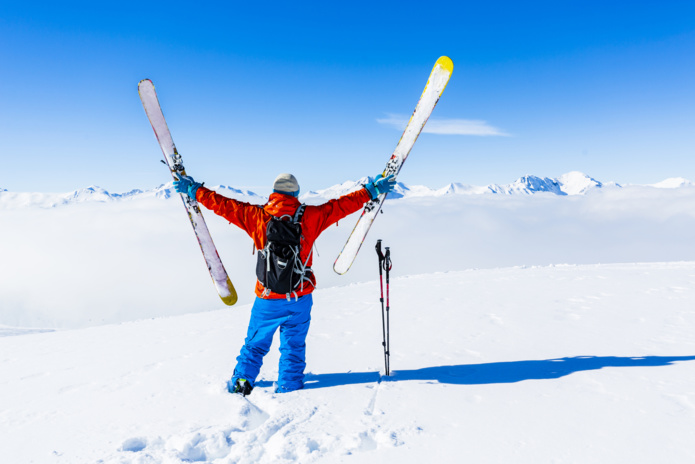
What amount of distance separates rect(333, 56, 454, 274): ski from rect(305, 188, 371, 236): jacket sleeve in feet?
3.93

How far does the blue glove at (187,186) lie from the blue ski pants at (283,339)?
1582 millimetres

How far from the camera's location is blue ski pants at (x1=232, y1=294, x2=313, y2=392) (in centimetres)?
419

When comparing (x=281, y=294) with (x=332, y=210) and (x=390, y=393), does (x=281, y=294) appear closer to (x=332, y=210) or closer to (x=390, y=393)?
(x=332, y=210)

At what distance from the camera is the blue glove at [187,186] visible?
14.9 feet

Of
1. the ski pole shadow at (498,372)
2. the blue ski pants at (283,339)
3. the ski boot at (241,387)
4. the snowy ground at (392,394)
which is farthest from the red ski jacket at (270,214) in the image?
the snowy ground at (392,394)

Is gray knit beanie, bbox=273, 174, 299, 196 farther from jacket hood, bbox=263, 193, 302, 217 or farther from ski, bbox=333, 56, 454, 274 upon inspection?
ski, bbox=333, 56, 454, 274

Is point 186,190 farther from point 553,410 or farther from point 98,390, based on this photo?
point 553,410

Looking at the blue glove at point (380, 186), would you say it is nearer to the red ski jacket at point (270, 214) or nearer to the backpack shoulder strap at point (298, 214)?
the red ski jacket at point (270, 214)

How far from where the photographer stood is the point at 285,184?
167 inches


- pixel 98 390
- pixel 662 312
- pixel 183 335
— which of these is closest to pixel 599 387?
pixel 662 312

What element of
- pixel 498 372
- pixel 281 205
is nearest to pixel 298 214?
pixel 281 205

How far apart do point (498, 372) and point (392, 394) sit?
1523mm

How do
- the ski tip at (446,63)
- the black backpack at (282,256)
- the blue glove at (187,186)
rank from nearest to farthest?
the black backpack at (282,256) → the blue glove at (187,186) → the ski tip at (446,63)

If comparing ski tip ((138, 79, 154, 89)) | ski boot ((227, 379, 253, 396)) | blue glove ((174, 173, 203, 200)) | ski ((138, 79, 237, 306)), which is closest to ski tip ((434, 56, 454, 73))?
blue glove ((174, 173, 203, 200))
